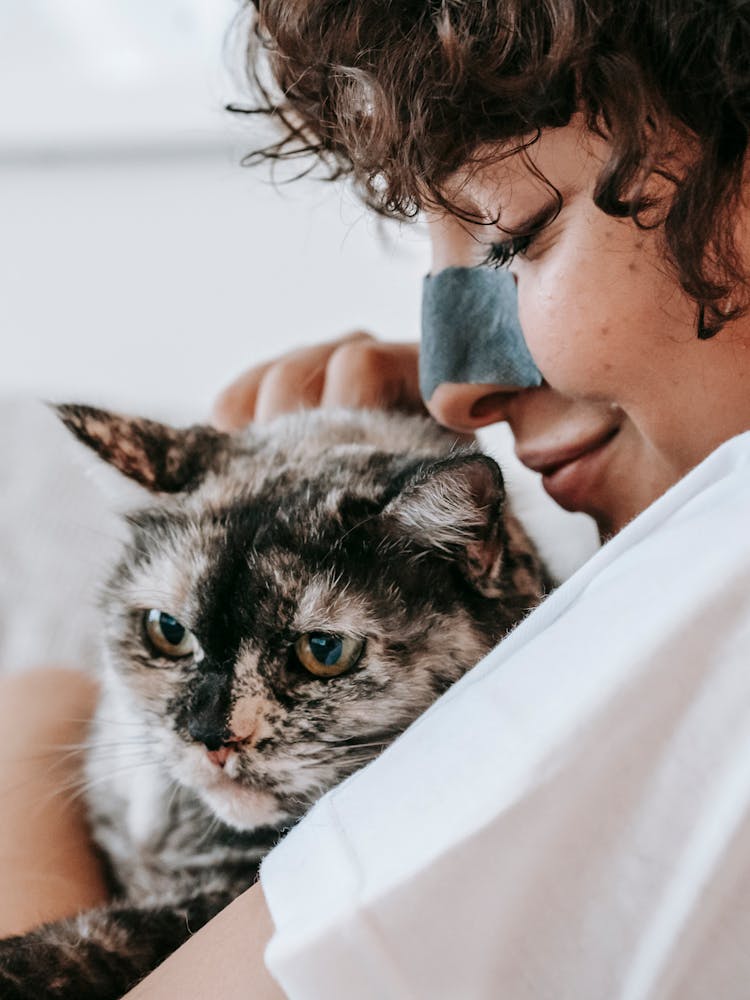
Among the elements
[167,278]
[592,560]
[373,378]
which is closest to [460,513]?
[592,560]

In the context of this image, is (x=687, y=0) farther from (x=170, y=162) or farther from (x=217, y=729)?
(x=170, y=162)

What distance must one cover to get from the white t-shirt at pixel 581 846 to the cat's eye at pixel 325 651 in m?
0.28

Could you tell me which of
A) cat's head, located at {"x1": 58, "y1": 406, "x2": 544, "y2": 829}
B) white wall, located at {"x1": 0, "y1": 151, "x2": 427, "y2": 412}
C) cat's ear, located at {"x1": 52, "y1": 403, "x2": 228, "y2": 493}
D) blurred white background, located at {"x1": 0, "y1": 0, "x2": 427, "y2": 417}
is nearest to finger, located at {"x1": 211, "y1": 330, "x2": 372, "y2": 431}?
cat's ear, located at {"x1": 52, "y1": 403, "x2": 228, "y2": 493}

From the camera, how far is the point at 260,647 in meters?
0.79

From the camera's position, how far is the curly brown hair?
2.06 feet

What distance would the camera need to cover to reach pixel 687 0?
60 cm

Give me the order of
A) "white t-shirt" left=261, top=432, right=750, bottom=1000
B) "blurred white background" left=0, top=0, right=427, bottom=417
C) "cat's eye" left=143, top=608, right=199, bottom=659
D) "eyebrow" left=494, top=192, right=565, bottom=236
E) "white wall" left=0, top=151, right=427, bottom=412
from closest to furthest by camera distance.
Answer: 1. "white t-shirt" left=261, top=432, right=750, bottom=1000
2. "eyebrow" left=494, top=192, right=565, bottom=236
3. "cat's eye" left=143, top=608, right=199, bottom=659
4. "blurred white background" left=0, top=0, right=427, bottom=417
5. "white wall" left=0, top=151, right=427, bottom=412

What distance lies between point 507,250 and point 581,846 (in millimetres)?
492

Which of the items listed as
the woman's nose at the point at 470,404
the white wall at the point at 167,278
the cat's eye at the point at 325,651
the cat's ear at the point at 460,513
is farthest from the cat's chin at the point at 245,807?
the white wall at the point at 167,278

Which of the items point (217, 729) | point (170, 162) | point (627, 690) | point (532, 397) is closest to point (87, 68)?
Result: point (170, 162)

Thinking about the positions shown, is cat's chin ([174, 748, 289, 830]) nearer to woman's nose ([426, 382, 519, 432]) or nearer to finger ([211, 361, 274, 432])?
woman's nose ([426, 382, 519, 432])

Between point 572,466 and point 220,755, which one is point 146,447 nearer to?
point 220,755

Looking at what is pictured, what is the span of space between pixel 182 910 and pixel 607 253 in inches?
24.7

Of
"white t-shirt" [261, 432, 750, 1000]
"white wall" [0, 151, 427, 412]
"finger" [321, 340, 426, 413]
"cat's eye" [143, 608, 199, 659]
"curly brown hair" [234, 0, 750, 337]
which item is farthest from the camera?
"white wall" [0, 151, 427, 412]
